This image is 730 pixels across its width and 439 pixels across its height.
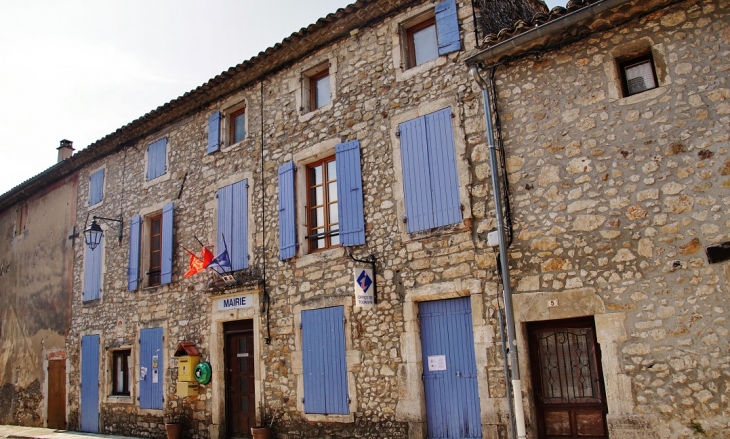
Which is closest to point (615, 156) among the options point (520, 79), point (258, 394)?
point (520, 79)

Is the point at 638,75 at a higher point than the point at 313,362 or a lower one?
higher

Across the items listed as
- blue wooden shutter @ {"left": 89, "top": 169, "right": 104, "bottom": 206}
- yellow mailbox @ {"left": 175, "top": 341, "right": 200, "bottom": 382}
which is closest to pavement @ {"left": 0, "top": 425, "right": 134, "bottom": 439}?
yellow mailbox @ {"left": 175, "top": 341, "right": 200, "bottom": 382}

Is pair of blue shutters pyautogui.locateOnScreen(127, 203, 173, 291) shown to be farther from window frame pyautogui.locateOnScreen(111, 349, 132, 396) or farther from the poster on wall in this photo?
the poster on wall

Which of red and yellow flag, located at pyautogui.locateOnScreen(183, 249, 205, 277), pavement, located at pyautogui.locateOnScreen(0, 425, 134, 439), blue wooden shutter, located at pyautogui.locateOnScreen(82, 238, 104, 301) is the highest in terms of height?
blue wooden shutter, located at pyautogui.locateOnScreen(82, 238, 104, 301)

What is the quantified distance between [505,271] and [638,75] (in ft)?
8.16

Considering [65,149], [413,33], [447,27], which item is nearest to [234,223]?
[413,33]

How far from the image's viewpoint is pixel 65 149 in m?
16.1

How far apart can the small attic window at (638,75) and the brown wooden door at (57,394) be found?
12.1 metres

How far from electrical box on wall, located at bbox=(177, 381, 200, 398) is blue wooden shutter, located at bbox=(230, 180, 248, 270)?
206 cm

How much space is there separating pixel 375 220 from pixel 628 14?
3.76 m

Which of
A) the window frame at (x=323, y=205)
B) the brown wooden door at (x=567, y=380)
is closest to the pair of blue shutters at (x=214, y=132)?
the window frame at (x=323, y=205)

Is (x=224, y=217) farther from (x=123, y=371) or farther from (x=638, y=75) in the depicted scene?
(x=638, y=75)

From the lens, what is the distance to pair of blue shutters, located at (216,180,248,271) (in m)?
9.54

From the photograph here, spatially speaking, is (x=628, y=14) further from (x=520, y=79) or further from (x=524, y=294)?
(x=524, y=294)
